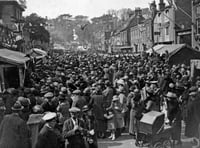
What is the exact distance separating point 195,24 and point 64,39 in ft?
420

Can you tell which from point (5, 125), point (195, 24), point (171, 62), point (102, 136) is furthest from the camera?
point (195, 24)

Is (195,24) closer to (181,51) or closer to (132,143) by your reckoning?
(181,51)

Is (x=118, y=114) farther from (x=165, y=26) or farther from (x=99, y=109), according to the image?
(x=165, y=26)

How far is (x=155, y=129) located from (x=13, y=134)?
13.6 feet

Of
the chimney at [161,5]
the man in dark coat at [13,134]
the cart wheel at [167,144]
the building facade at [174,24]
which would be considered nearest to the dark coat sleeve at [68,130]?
the man in dark coat at [13,134]

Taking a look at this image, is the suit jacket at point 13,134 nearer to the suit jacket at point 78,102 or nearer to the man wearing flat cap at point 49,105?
the man wearing flat cap at point 49,105

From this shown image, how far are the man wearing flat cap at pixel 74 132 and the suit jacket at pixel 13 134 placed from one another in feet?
2.69

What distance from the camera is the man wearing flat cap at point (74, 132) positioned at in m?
6.58

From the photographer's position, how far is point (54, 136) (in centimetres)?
639

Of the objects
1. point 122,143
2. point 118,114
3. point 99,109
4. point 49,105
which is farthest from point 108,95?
point 49,105

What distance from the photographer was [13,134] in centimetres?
634

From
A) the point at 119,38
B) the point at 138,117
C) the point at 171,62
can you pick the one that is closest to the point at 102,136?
the point at 138,117

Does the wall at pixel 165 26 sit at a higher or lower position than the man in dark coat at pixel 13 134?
higher

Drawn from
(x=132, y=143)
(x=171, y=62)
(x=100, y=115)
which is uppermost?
(x=171, y=62)
